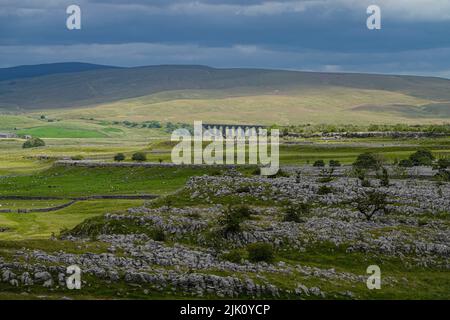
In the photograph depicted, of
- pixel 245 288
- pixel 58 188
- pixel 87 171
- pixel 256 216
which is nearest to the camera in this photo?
pixel 245 288

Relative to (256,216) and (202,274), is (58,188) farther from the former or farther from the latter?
(202,274)

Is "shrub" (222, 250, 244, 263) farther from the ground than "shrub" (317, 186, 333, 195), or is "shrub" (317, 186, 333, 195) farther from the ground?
"shrub" (317, 186, 333, 195)

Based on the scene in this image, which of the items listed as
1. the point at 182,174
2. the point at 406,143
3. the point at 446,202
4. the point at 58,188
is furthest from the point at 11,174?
the point at 446,202

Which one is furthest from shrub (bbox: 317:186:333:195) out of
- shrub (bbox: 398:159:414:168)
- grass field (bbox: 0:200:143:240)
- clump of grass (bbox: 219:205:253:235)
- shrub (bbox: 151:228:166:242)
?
shrub (bbox: 398:159:414:168)

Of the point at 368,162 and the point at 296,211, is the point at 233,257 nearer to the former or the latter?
the point at 296,211

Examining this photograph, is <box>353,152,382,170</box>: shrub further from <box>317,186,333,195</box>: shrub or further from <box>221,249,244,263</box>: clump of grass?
<box>221,249,244,263</box>: clump of grass

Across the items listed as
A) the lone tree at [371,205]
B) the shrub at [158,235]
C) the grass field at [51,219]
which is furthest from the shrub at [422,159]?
the shrub at [158,235]
